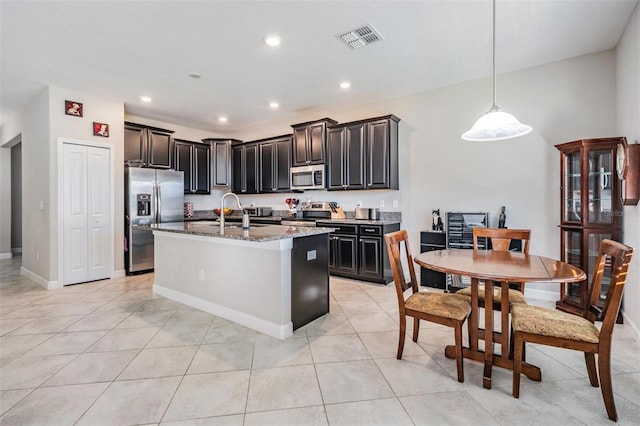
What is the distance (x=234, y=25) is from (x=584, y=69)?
3.89m

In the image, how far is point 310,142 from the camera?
544 cm

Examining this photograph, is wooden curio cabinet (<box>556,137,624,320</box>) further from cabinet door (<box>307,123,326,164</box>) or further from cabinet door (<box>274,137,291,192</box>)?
cabinet door (<box>274,137,291,192</box>)

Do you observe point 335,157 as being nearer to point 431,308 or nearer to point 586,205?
point 586,205

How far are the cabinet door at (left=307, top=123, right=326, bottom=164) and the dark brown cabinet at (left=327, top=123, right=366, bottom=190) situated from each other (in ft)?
0.36

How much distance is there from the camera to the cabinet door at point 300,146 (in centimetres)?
551

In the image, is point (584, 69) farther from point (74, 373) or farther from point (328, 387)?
point (74, 373)

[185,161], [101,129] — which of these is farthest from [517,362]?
[185,161]

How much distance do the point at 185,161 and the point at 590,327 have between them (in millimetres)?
6379

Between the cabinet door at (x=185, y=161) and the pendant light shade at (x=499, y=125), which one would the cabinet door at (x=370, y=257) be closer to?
the pendant light shade at (x=499, y=125)

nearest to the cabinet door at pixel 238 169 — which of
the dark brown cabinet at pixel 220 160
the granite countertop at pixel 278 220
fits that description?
the dark brown cabinet at pixel 220 160

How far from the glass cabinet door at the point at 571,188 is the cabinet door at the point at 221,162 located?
5.81m

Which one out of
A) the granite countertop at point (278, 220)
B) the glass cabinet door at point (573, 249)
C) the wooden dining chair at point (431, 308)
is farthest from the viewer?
the granite countertop at point (278, 220)

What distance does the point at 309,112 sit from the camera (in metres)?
5.73

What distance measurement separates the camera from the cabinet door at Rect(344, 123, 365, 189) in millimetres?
4902
